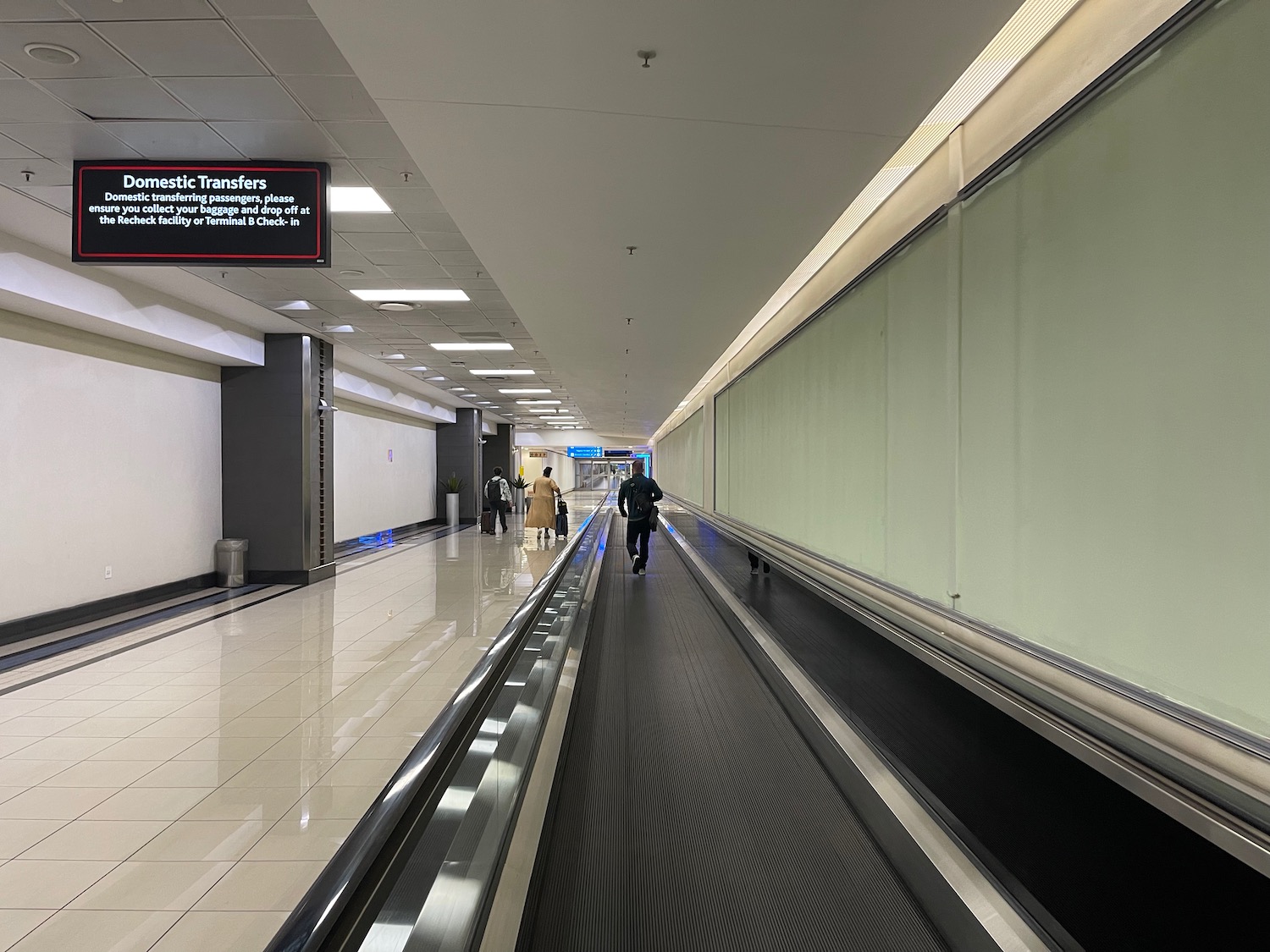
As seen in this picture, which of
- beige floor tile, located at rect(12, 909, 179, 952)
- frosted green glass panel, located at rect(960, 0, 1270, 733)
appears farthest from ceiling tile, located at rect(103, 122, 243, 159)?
frosted green glass panel, located at rect(960, 0, 1270, 733)

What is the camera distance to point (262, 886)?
298 cm

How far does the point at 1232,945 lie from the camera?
5.57 feet

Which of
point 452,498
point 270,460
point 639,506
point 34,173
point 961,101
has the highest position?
point 34,173

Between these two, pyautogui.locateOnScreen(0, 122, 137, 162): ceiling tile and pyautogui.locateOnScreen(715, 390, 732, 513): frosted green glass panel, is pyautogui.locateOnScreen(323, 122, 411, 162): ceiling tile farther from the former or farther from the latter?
pyautogui.locateOnScreen(715, 390, 732, 513): frosted green glass panel

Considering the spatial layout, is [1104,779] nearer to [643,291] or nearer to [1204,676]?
[1204,676]

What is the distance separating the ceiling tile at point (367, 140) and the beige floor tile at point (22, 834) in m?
4.17

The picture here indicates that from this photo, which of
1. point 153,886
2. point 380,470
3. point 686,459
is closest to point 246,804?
point 153,886

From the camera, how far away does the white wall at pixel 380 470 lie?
1578cm

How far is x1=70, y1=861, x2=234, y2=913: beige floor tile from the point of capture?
9.44 feet

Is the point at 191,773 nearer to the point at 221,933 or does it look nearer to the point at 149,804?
the point at 149,804

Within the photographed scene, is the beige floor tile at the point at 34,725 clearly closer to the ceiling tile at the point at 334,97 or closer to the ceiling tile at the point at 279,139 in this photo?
the ceiling tile at the point at 279,139

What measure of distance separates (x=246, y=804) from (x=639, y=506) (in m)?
7.43

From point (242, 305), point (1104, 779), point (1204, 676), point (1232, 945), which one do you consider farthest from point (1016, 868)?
point (242, 305)

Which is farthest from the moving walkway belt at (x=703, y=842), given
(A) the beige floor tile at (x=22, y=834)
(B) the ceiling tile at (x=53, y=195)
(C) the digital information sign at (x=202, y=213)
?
(B) the ceiling tile at (x=53, y=195)
